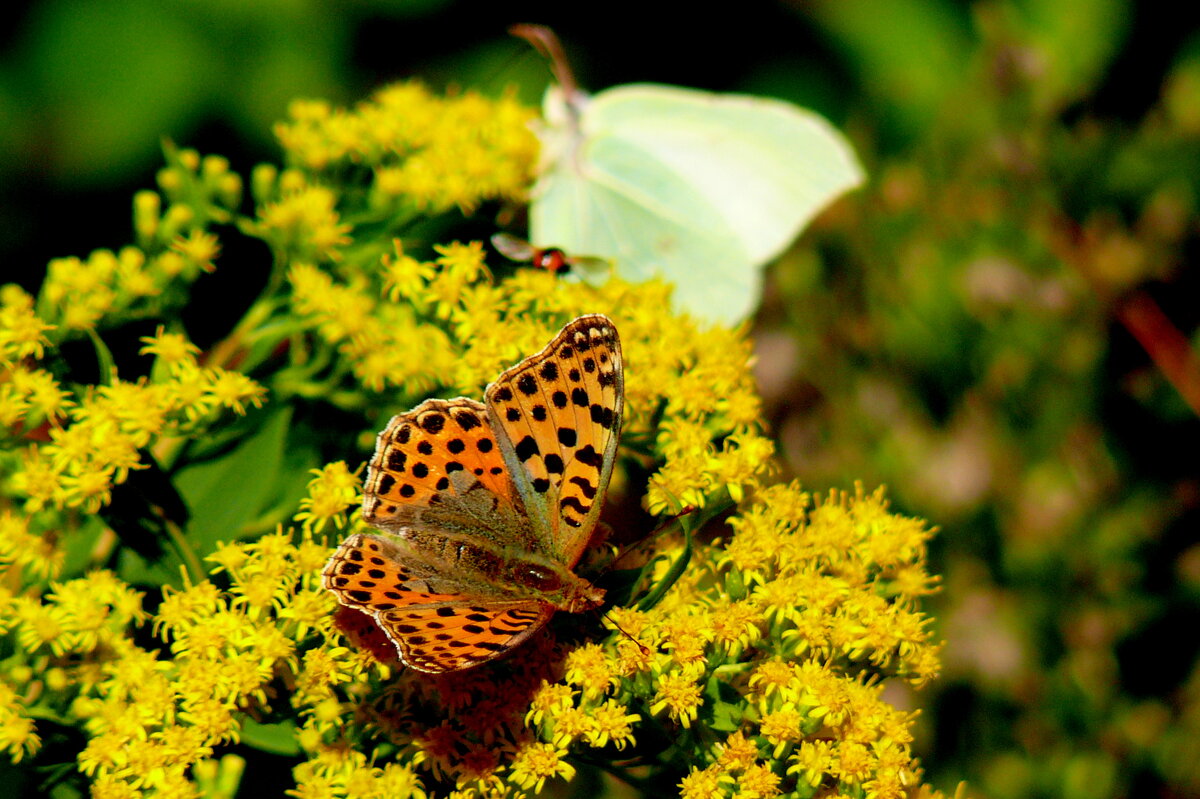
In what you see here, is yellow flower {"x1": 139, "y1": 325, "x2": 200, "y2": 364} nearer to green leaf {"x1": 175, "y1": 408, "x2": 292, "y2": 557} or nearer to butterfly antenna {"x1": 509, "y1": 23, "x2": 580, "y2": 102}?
green leaf {"x1": 175, "y1": 408, "x2": 292, "y2": 557}

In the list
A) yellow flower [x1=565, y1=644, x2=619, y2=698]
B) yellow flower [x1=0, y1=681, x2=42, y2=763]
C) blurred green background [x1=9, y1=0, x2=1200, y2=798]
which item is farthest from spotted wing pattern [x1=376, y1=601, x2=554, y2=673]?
blurred green background [x1=9, y1=0, x2=1200, y2=798]

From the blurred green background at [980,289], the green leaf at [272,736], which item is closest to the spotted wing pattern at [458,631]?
the green leaf at [272,736]

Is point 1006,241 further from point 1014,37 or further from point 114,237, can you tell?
point 114,237

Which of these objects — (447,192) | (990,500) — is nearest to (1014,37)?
(990,500)

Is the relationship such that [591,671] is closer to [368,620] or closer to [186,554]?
[368,620]

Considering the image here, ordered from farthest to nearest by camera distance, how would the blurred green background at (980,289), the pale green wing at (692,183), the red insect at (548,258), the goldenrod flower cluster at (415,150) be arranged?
the blurred green background at (980,289) → the pale green wing at (692,183) → the goldenrod flower cluster at (415,150) → the red insect at (548,258)

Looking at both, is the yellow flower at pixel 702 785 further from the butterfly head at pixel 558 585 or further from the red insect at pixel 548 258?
the red insect at pixel 548 258
